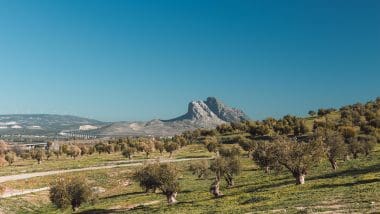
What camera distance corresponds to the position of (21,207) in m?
82.6

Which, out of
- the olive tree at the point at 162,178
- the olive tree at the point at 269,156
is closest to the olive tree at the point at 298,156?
the olive tree at the point at 269,156

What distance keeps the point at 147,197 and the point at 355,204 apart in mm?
45308

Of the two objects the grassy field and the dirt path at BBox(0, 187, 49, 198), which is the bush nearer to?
the grassy field

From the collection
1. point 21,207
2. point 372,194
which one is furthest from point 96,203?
point 372,194

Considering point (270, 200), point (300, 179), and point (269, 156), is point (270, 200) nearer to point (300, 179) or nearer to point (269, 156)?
point (300, 179)

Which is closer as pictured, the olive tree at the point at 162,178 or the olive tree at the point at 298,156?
the olive tree at the point at 298,156

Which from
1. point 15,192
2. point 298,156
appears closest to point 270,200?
point 298,156

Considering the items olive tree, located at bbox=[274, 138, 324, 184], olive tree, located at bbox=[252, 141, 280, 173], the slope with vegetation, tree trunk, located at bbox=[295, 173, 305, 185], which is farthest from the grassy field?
olive tree, located at bbox=[252, 141, 280, 173]

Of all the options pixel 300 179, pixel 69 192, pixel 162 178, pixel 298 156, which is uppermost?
pixel 298 156

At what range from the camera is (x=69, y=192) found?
71.4 meters

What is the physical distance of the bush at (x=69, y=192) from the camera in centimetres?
7082

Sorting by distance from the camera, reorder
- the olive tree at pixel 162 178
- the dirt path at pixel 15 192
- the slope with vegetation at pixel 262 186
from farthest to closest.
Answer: the dirt path at pixel 15 192
the olive tree at pixel 162 178
the slope with vegetation at pixel 262 186

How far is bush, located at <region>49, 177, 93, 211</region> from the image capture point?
70825 mm

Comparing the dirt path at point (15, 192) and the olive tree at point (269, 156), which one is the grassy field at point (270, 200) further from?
the dirt path at point (15, 192)
